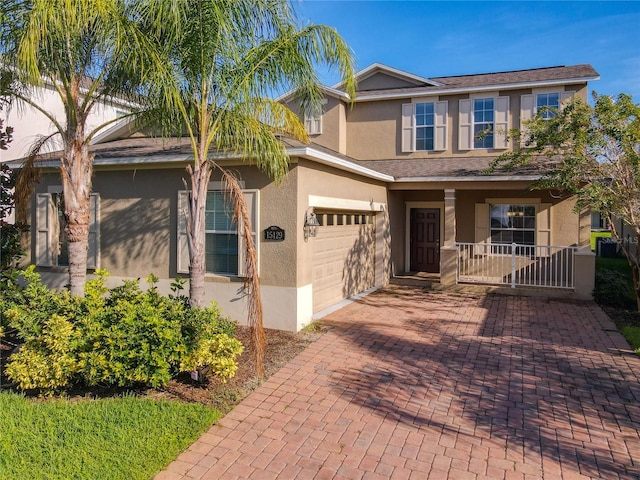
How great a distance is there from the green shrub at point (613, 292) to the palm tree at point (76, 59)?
11143 mm

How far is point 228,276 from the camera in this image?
9.01m

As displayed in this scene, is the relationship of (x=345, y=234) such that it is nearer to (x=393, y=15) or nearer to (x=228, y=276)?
(x=228, y=276)

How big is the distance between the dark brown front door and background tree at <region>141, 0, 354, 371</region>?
30.4 feet

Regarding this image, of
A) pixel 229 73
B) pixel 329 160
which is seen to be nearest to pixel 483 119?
pixel 329 160

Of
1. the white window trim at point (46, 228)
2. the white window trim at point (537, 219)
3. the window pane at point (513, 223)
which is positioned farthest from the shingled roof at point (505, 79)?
the white window trim at point (46, 228)

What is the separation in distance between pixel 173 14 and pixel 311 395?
5101mm

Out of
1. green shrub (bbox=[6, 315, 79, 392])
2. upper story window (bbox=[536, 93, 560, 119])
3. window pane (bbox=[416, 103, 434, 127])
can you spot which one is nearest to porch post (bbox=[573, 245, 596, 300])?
upper story window (bbox=[536, 93, 560, 119])

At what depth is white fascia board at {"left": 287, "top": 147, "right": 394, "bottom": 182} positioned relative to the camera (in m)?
8.10

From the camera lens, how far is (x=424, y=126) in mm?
15078

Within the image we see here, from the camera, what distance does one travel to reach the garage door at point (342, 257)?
395 inches

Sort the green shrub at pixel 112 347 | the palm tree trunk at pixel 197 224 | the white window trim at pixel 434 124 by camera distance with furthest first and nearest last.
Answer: the white window trim at pixel 434 124 < the palm tree trunk at pixel 197 224 < the green shrub at pixel 112 347

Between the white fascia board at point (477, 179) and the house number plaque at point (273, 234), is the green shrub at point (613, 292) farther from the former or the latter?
the house number plaque at point (273, 234)

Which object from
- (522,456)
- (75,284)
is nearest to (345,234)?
(75,284)

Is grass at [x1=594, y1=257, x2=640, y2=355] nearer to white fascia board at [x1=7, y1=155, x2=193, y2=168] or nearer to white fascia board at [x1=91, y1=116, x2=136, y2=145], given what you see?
white fascia board at [x1=7, y1=155, x2=193, y2=168]
